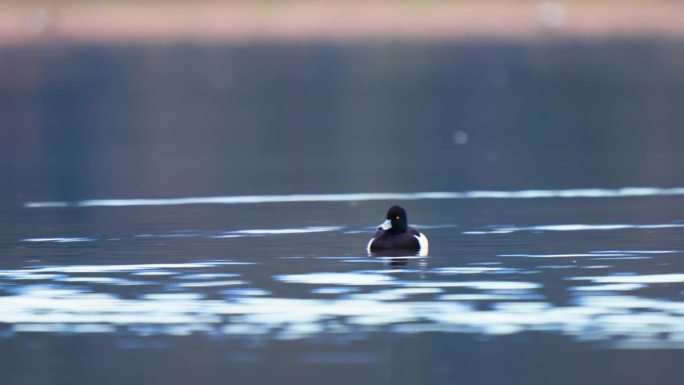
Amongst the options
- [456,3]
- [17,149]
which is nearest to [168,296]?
[17,149]

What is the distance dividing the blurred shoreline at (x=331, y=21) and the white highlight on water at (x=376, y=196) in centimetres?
6783

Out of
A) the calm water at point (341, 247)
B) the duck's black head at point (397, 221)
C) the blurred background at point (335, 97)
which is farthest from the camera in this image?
the blurred background at point (335, 97)

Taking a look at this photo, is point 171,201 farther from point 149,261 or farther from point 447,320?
point 447,320

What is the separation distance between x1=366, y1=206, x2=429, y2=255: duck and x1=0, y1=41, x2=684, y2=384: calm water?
194 millimetres

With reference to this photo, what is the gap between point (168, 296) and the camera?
1572 centimetres

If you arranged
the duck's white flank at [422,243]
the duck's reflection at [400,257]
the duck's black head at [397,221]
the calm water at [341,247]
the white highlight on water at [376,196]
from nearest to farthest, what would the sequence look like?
the calm water at [341,247] < the duck's reflection at [400,257] < the duck's white flank at [422,243] < the duck's black head at [397,221] < the white highlight on water at [376,196]

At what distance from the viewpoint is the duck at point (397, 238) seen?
59.9 ft

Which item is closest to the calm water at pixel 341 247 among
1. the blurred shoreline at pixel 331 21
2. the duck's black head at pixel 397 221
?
the duck's black head at pixel 397 221

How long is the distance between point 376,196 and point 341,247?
5.69 meters

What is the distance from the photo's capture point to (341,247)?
19031 mm

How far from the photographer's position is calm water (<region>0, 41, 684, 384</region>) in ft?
43.7

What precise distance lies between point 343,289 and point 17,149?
64.6 ft

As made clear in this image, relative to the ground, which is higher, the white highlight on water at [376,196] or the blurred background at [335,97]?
the blurred background at [335,97]

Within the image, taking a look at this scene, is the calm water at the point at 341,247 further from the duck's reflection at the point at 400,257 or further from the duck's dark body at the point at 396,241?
the duck's dark body at the point at 396,241
